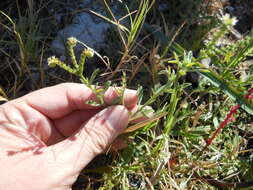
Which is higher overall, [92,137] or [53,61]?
[53,61]

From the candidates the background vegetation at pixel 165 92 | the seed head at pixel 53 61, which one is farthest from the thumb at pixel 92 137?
the seed head at pixel 53 61

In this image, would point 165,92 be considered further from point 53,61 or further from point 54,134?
point 53,61

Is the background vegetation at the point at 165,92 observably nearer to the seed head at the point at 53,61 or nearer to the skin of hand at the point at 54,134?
the skin of hand at the point at 54,134

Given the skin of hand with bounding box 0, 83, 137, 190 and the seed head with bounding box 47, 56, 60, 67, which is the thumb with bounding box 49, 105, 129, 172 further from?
the seed head with bounding box 47, 56, 60, 67

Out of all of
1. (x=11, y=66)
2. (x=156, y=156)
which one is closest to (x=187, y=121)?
(x=156, y=156)

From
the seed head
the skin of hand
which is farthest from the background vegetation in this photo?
the seed head

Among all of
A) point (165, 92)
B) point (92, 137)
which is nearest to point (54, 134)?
point (92, 137)

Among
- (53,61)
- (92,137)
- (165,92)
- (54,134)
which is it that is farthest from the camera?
(165,92)

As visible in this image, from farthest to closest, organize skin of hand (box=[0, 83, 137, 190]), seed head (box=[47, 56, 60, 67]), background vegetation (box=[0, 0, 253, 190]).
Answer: background vegetation (box=[0, 0, 253, 190]), skin of hand (box=[0, 83, 137, 190]), seed head (box=[47, 56, 60, 67])
